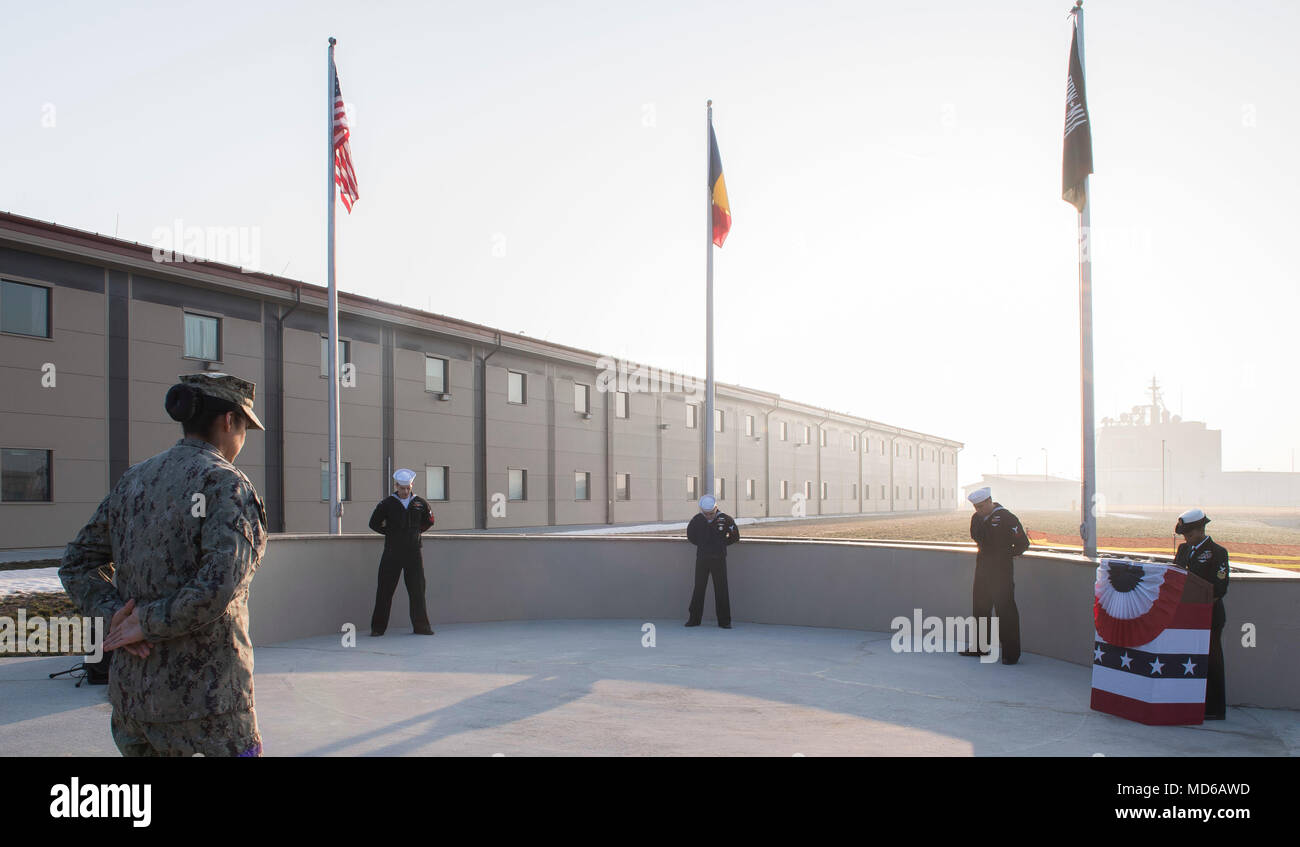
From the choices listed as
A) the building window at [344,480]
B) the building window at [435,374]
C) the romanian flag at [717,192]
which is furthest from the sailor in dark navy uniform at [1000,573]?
the building window at [435,374]

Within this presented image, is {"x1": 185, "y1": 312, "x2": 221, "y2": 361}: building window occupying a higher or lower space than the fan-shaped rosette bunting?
higher

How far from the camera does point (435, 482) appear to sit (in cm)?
3183

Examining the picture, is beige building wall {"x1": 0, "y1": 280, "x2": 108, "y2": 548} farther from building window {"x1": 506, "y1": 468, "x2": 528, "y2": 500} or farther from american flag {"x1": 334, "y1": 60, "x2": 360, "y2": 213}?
building window {"x1": 506, "y1": 468, "x2": 528, "y2": 500}

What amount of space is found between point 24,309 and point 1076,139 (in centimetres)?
2240

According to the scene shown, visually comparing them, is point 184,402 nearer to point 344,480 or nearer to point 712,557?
point 712,557

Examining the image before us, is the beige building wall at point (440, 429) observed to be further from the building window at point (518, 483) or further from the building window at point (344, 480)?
the building window at point (518, 483)

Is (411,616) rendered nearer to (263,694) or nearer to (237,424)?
(263,694)

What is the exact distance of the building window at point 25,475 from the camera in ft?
67.9

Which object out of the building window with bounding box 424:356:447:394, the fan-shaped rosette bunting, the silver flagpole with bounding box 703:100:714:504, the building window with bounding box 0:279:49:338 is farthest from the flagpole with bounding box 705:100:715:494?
the building window with bounding box 424:356:447:394

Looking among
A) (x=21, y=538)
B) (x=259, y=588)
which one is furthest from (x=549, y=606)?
(x=21, y=538)

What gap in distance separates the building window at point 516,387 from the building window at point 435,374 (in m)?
3.37

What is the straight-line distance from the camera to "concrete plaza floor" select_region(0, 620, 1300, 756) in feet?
19.1

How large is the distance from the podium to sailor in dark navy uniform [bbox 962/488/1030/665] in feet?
6.26

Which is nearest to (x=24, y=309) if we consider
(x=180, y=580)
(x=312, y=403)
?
(x=312, y=403)
